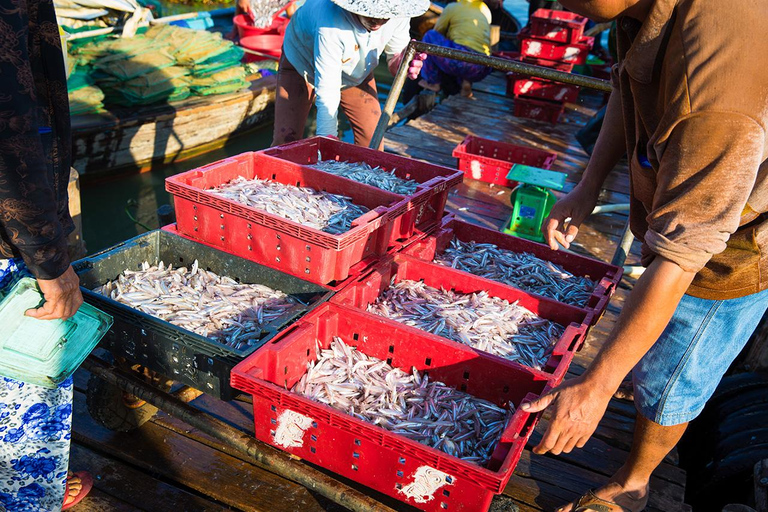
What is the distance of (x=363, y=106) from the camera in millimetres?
6531

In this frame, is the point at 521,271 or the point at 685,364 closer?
the point at 685,364

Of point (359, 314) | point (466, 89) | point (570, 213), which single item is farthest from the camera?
point (466, 89)

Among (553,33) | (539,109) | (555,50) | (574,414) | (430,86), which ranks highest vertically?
(553,33)

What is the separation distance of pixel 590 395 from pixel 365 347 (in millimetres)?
1609

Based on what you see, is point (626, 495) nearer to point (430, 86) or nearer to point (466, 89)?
point (466, 89)

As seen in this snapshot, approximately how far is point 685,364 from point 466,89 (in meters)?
10.4

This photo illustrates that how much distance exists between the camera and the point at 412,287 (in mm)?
4117

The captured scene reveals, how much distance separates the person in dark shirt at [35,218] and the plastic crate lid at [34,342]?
63 millimetres

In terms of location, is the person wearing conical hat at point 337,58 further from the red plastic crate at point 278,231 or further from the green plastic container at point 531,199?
the green plastic container at point 531,199

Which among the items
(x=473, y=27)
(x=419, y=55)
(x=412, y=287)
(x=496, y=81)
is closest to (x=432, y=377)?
(x=412, y=287)

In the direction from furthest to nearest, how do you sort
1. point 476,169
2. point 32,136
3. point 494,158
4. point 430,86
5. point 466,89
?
1. point 430,86
2. point 466,89
3. point 494,158
4. point 476,169
5. point 32,136

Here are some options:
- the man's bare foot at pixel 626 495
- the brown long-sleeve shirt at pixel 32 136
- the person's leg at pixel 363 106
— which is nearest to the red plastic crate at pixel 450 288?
the man's bare foot at pixel 626 495

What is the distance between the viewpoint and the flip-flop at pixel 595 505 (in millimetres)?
3191

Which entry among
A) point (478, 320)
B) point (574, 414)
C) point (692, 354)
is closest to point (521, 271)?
point (478, 320)
